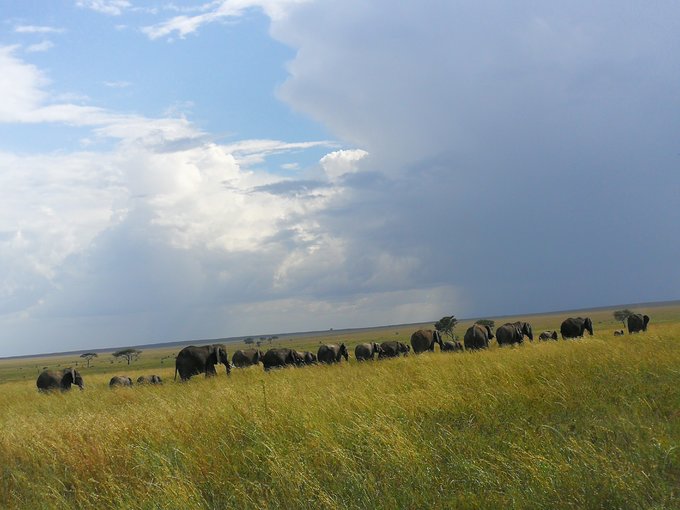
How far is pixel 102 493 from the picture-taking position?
7430 millimetres

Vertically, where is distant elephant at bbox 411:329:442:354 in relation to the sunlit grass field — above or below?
below

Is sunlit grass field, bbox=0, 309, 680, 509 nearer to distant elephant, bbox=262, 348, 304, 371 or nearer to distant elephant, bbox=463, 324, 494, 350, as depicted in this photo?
distant elephant, bbox=463, 324, 494, 350

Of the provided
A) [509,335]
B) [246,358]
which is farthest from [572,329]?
[246,358]

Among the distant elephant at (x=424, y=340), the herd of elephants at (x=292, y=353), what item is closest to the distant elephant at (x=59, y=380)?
the herd of elephants at (x=292, y=353)

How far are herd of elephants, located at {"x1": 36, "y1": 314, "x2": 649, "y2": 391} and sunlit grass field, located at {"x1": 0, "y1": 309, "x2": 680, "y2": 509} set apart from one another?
17014 mm

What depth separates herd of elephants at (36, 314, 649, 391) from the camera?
2852 centimetres

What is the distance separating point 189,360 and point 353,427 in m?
21.3

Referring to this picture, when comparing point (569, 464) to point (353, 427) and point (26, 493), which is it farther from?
point (26, 493)

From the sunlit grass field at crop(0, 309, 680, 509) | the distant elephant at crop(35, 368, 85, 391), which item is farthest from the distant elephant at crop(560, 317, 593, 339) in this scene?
the distant elephant at crop(35, 368, 85, 391)

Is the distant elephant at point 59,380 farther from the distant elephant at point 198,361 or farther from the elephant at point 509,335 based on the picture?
the elephant at point 509,335

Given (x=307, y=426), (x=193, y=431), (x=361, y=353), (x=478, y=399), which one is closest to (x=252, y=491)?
(x=307, y=426)

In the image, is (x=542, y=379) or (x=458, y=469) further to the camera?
(x=542, y=379)

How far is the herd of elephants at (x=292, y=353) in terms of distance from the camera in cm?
2852

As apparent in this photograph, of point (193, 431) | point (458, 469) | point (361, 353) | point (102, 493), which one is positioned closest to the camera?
point (458, 469)
